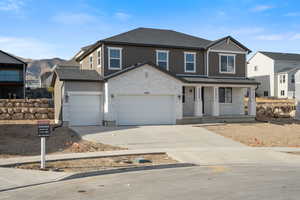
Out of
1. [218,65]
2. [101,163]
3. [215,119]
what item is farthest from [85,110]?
[218,65]

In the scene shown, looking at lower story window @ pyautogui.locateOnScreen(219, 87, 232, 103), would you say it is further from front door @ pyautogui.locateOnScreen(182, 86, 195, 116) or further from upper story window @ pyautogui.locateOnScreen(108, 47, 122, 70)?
upper story window @ pyautogui.locateOnScreen(108, 47, 122, 70)

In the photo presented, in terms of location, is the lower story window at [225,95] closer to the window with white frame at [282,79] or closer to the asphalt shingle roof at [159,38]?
the asphalt shingle roof at [159,38]

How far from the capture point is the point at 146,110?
2230 cm

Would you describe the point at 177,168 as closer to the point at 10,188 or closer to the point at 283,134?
the point at 10,188

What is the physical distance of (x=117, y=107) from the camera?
2134 centimetres

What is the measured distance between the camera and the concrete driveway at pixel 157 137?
595 inches

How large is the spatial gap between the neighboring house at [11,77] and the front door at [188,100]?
2475cm

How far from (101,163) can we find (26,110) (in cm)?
1516

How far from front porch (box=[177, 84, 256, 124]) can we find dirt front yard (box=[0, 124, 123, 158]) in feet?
31.2

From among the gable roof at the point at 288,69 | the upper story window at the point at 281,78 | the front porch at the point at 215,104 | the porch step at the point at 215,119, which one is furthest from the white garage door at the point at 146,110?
the upper story window at the point at 281,78

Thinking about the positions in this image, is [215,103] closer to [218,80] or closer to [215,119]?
[215,119]

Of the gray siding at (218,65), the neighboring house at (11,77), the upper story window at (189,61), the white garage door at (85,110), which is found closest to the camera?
the white garage door at (85,110)

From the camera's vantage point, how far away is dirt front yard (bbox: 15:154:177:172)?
994cm

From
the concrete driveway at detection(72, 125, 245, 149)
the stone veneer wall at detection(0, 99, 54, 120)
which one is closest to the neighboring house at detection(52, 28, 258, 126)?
the stone veneer wall at detection(0, 99, 54, 120)
